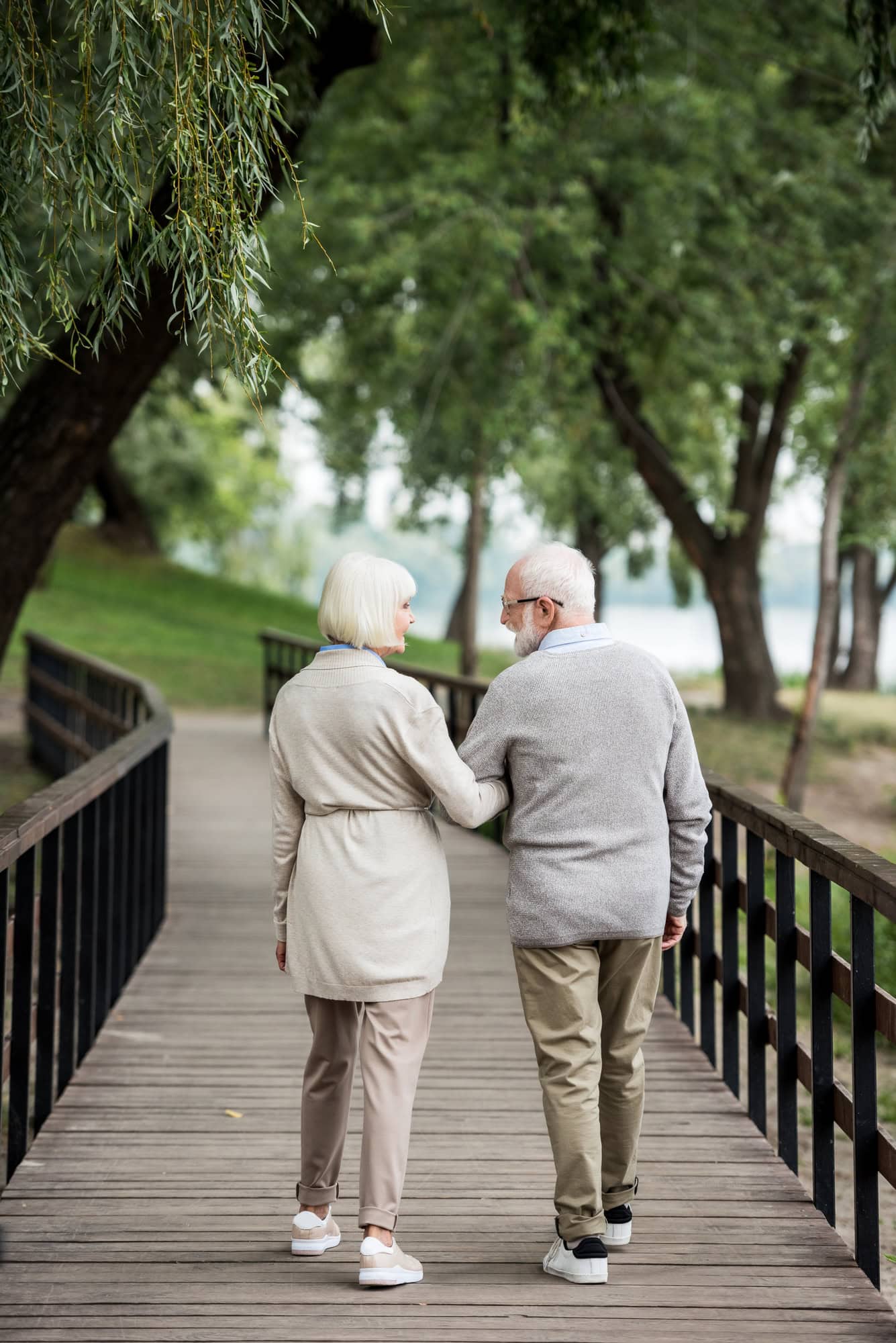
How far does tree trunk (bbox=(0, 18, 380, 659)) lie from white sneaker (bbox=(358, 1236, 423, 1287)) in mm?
5289

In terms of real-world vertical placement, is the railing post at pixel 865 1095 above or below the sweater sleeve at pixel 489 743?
below

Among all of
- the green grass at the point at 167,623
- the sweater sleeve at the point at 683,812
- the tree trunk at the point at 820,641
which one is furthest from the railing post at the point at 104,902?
the green grass at the point at 167,623

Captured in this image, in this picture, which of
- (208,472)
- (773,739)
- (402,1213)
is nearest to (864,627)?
(773,739)

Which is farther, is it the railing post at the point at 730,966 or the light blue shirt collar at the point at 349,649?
the railing post at the point at 730,966

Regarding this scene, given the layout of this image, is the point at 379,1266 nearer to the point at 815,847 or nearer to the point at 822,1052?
the point at 822,1052

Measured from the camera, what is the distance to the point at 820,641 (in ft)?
48.4

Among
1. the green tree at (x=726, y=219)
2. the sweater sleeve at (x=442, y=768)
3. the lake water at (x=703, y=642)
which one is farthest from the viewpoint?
the lake water at (x=703, y=642)

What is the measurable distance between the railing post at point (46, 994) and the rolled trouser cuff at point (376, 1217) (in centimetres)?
148

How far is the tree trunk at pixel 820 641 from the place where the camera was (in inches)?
545

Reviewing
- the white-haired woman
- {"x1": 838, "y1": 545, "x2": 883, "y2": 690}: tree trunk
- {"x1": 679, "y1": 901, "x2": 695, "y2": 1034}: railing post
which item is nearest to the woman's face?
the white-haired woman

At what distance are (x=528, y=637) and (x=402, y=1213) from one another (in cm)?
160

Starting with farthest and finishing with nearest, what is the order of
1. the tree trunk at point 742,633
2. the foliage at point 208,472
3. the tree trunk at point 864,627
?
1. the foliage at point 208,472
2. the tree trunk at point 864,627
3. the tree trunk at point 742,633

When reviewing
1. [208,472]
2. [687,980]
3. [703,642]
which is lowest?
[687,980]

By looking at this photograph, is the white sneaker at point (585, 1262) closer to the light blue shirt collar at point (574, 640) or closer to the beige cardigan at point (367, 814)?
the beige cardigan at point (367, 814)
